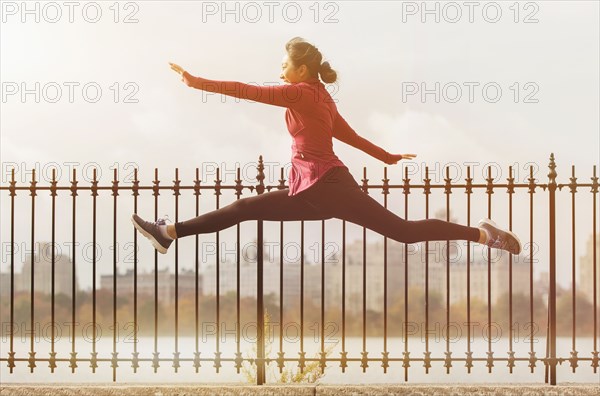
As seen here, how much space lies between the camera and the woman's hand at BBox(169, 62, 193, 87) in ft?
22.4

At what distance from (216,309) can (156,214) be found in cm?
100

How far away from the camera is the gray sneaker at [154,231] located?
774 centimetres

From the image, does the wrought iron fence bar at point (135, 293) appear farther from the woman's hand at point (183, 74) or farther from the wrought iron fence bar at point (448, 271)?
the wrought iron fence bar at point (448, 271)

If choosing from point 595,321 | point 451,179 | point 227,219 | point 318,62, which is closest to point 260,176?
point 227,219

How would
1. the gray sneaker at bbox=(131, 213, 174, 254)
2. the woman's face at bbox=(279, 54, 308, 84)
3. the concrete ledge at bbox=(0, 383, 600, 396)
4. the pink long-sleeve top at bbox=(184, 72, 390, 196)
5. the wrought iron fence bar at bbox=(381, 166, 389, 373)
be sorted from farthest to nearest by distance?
the wrought iron fence bar at bbox=(381, 166, 389, 373), the gray sneaker at bbox=(131, 213, 174, 254), the concrete ledge at bbox=(0, 383, 600, 396), the woman's face at bbox=(279, 54, 308, 84), the pink long-sleeve top at bbox=(184, 72, 390, 196)

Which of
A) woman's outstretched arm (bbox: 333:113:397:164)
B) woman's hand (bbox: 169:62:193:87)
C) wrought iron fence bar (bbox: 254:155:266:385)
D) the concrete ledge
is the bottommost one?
the concrete ledge

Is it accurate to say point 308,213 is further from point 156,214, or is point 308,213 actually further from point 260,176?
point 156,214

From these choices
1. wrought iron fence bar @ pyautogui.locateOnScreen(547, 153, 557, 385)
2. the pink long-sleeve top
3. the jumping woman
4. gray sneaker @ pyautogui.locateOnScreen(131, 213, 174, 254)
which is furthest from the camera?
wrought iron fence bar @ pyautogui.locateOnScreen(547, 153, 557, 385)

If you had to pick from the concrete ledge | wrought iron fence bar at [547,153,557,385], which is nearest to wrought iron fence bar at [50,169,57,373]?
the concrete ledge

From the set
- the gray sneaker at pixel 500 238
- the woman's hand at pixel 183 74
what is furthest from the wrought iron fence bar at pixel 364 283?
the woman's hand at pixel 183 74

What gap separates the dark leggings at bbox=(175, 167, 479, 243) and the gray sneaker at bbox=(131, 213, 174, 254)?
17 centimetres

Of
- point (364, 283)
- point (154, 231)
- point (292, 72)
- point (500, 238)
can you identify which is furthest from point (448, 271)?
point (154, 231)

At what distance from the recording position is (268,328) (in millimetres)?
8047

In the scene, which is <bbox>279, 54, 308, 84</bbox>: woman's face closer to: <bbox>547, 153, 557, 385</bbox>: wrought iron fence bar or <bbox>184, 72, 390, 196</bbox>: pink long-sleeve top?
<bbox>184, 72, 390, 196</bbox>: pink long-sleeve top
